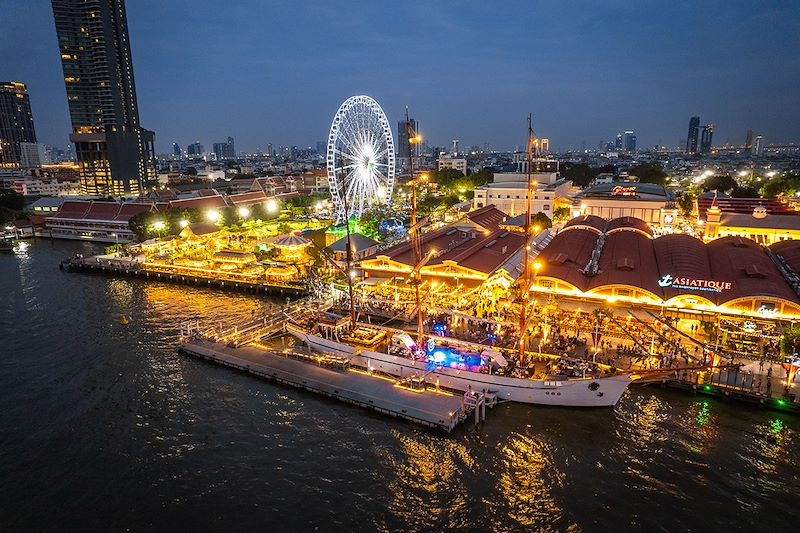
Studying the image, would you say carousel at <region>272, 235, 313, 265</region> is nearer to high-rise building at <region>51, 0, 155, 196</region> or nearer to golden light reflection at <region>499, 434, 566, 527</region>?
golden light reflection at <region>499, 434, 566, 527</region>

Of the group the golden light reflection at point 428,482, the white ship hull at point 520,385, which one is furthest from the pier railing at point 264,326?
the golden light reflection at point 428,482

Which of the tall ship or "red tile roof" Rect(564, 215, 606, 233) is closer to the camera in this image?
the tall ship

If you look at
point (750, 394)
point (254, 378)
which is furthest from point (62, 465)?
point (750, 394)

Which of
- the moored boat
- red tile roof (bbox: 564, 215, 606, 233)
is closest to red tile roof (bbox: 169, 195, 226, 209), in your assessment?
the moored boat

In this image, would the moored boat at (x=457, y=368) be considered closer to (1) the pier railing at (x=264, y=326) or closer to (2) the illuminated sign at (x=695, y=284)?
(1) the pier railing at (x=264, y=326)

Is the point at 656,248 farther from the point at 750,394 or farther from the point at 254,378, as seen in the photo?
the point at 254,378
